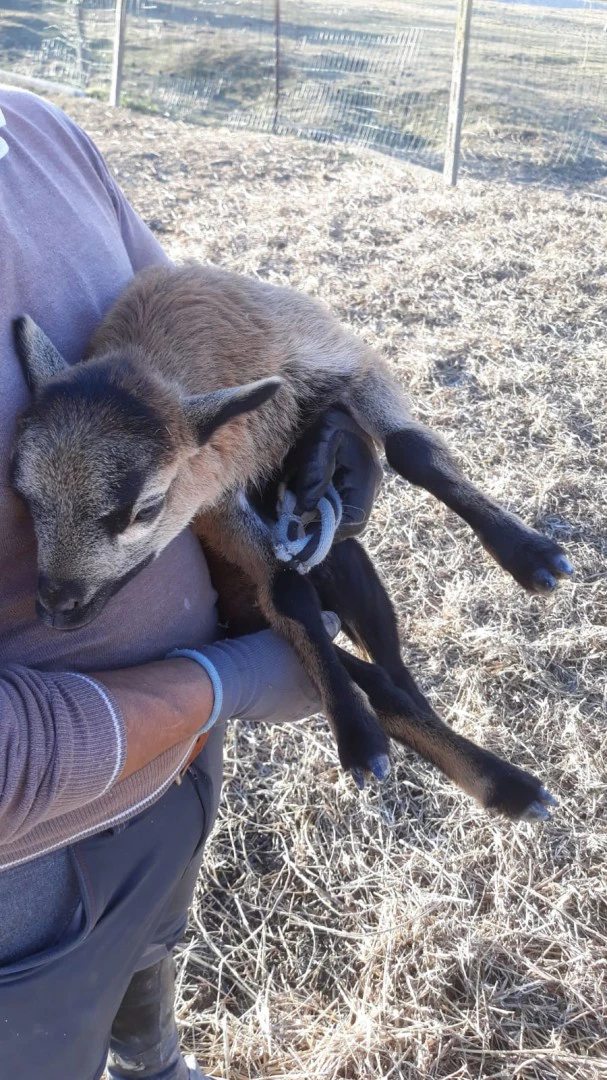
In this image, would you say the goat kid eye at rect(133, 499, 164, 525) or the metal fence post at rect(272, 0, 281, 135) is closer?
the goat kid eye at rect(133, 499, 164, 525)

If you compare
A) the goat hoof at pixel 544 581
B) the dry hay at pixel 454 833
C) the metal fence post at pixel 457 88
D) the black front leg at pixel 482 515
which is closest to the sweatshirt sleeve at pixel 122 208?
the black front leg at pixel 482 515

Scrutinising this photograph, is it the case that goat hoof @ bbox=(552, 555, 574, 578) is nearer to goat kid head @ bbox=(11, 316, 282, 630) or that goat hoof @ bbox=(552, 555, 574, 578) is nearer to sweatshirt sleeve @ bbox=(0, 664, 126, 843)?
goat kid head @ bbox=(11, 316, 282, 630)

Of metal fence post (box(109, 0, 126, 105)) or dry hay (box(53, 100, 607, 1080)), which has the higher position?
metal fence post (box(109, 0, 126, 105))

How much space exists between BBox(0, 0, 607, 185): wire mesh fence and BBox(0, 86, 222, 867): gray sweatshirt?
8.71 meters


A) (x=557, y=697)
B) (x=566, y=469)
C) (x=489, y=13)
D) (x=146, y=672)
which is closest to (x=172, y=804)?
(x=146, y=672)

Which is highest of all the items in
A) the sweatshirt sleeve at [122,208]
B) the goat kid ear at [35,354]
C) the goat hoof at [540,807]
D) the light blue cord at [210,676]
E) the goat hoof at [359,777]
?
the sweatshirt sleeve at [122,208]

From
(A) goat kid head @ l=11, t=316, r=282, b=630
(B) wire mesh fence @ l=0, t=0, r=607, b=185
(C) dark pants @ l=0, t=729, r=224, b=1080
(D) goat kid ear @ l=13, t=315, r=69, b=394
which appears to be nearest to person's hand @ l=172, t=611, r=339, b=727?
(C) dark pants @ l=0, t=729, r=224, b=1080

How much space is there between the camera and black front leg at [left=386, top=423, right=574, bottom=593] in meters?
2.79

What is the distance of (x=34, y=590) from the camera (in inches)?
86.8

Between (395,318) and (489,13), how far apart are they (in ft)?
34.4

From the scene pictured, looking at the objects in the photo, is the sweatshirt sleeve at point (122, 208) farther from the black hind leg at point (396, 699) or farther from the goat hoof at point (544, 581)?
the goat hoof at point (544, 581)

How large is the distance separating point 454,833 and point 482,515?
130 cm

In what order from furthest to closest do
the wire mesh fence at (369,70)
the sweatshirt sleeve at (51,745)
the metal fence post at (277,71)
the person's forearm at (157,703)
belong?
the metal fence post at (277,71), the wire mesh fence at (369,70), the person's forearm at (157,703), the sweatshirt sleeve at (51,745)

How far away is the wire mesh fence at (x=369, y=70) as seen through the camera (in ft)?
36.4
